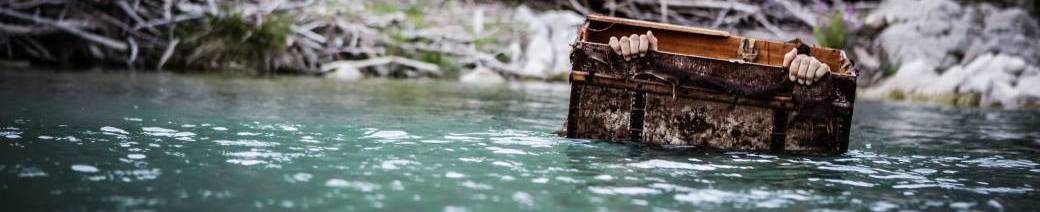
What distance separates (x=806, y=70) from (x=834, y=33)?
14.7 metres

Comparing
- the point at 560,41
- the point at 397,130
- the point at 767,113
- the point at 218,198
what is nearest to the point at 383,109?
the point at 397,130

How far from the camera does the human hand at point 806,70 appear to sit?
7336 millimetres

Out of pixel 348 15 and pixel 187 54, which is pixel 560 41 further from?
pixel 187 54

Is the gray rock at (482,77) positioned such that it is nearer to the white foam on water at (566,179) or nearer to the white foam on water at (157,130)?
the white foam on water at (157,130)

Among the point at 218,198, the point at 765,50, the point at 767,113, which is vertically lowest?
the point at 218,198

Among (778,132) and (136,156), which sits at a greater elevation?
(778,132)

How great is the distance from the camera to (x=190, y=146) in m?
6.59

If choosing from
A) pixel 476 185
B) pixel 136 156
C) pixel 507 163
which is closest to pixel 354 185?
pixel 476 185

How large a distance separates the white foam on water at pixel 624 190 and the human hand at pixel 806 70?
104 inches

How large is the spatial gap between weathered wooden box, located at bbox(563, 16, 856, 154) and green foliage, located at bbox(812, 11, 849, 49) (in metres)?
13.8

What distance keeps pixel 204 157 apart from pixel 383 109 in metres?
5.20

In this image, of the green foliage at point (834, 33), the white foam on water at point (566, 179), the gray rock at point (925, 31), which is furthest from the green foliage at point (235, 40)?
the gray rock at point (925, 31)

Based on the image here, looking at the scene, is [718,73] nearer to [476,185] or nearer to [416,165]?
[416,165]

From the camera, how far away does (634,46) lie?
7512 millimetres
